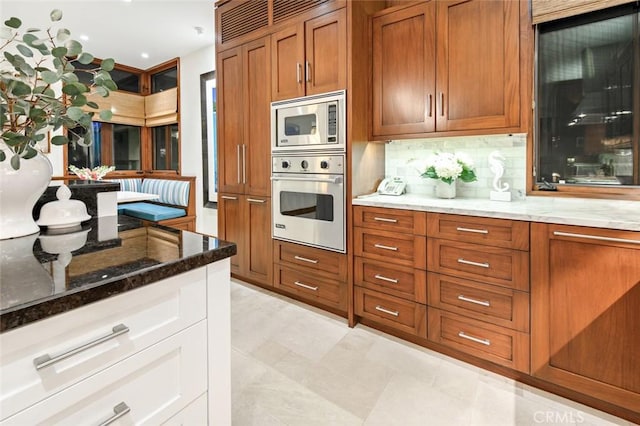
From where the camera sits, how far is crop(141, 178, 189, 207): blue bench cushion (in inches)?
184

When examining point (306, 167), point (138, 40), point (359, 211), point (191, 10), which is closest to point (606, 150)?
point (359, 211)

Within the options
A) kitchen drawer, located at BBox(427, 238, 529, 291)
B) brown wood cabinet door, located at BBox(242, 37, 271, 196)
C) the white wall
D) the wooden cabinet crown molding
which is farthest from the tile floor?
the white wall

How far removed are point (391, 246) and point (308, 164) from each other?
3.05ft

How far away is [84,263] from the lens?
0.84 metres

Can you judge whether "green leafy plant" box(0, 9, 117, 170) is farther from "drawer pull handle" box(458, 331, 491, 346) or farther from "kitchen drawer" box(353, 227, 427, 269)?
"drawer pull handle" box(458, 331, 491, 346)

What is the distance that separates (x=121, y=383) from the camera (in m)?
0.79

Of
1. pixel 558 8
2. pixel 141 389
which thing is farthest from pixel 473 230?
pixel 141 389

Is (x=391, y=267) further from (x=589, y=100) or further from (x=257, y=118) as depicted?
(x=257, y=118)

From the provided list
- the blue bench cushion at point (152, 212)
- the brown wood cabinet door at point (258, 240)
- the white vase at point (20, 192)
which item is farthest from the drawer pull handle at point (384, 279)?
the blue bench cushion at point (152, 212)

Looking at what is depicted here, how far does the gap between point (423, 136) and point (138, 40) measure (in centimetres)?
422

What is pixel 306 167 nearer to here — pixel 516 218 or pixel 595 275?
pixel 516 218

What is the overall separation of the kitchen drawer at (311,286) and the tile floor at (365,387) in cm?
22

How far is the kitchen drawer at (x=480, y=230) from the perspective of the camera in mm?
1807

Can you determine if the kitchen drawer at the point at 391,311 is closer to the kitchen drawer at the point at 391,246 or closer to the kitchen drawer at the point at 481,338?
the kitchen drawer at the point at 481,338
